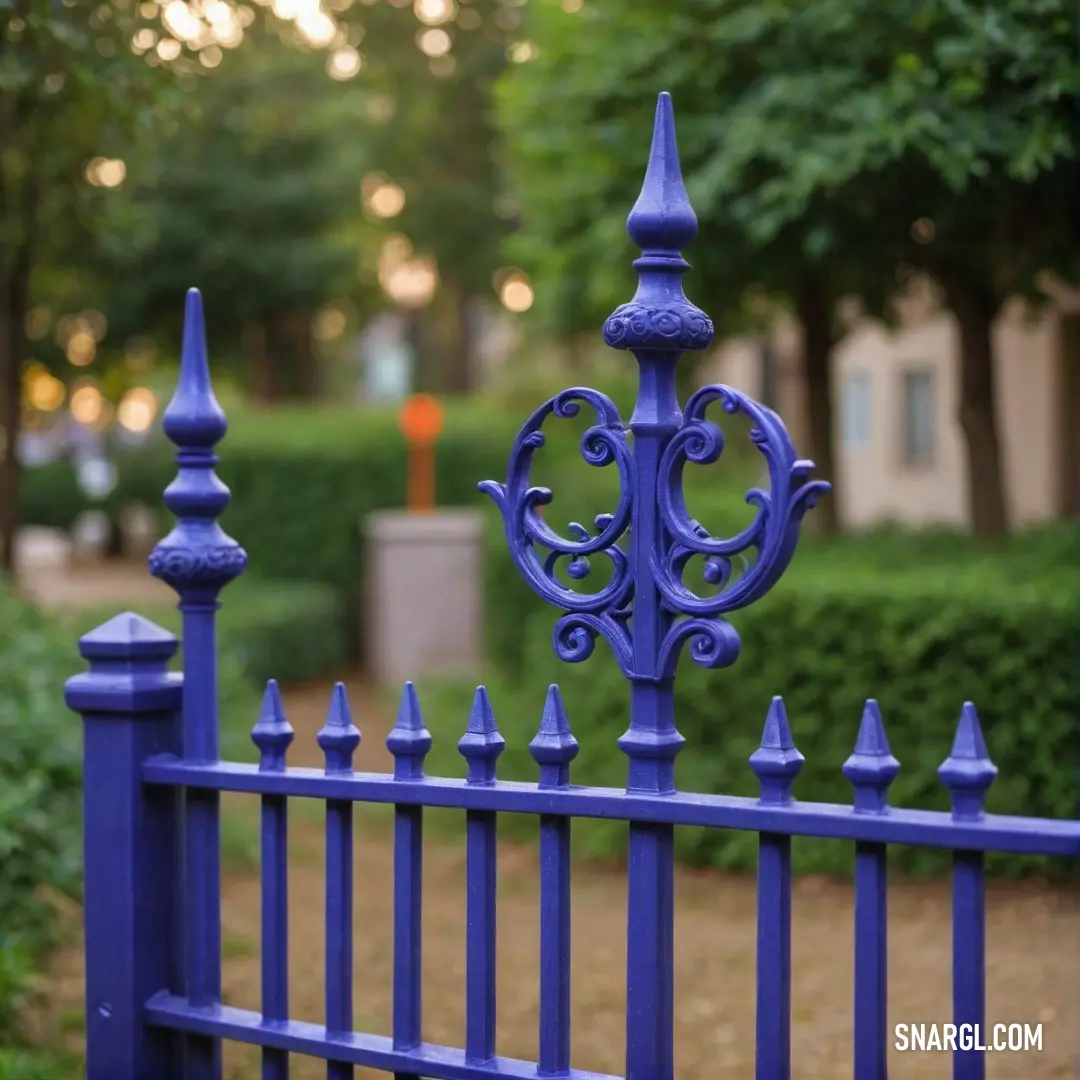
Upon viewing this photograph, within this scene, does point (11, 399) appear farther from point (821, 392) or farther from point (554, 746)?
point (554, 746)

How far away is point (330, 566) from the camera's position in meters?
13.5

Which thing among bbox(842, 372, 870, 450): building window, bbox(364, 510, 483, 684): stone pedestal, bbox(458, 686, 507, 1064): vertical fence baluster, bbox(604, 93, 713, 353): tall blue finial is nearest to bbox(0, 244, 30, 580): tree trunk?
bbox(364, 510, 483, 684): stone pedestal

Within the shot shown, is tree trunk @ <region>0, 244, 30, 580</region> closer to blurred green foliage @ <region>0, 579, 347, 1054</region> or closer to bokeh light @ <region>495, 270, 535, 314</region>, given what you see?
blurred green foliage @ <region>0, 579, 347, 1054</region>

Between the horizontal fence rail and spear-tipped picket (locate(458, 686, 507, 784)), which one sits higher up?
spear-tipped picket (locate(458, 686, 507, 784))

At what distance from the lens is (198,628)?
9.77ft

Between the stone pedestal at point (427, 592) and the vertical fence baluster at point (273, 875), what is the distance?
31.3 feet

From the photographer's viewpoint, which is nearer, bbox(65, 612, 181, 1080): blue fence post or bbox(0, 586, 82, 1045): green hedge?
bbox(65, 612, 181, 1080): blue fence post

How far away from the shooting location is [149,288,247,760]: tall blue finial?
9.68 ft

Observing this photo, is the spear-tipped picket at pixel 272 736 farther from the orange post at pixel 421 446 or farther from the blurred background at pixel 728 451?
the orange post at pixel 421 446

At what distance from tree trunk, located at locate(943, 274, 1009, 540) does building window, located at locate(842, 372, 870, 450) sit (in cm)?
951

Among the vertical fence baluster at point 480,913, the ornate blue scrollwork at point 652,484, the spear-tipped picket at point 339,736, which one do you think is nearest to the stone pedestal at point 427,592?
the spear-tipped picket at point 339,736

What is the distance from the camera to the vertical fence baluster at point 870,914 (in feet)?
7.34

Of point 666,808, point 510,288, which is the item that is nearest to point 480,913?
point 666,808

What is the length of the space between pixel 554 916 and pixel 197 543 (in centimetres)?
106
